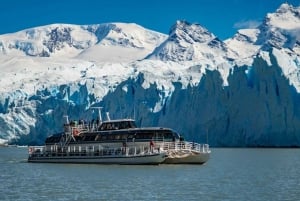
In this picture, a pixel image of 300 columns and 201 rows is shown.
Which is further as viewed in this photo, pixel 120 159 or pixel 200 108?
pixel 200 108

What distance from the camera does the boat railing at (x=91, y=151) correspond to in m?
41.4

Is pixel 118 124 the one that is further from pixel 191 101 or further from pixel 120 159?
pixel 191 101

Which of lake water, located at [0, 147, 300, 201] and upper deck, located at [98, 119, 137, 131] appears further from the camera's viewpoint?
upper deck, located at [98, 119, 137, 131]

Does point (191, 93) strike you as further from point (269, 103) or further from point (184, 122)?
point (269, 103)

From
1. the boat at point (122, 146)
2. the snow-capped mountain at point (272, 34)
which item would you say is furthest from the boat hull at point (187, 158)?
the snow-capped mountain at point (272, 34)

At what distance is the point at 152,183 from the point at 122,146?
13.6 m

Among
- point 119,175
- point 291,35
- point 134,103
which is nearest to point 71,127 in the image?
point 119,175

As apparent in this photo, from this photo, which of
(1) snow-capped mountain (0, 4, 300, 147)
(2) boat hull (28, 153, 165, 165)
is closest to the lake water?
(2) boat hull (28, 153, 165, 165)

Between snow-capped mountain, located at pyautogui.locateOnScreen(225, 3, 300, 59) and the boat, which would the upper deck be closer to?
the boat

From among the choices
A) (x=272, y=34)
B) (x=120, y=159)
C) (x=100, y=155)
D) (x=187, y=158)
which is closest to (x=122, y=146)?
(x=120, y=159)

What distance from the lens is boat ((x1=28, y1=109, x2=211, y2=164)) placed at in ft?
135

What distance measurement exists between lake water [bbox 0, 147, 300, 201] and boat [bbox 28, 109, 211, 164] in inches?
46.9

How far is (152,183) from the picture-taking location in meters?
29.1

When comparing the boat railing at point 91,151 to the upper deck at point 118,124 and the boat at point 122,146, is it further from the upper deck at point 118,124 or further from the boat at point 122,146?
the upper deck at point 118,124
